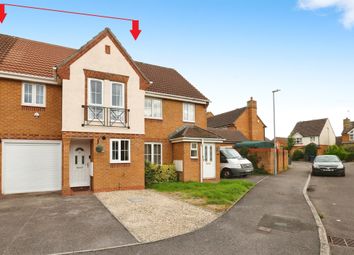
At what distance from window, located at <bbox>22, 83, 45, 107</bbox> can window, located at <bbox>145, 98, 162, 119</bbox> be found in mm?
5659

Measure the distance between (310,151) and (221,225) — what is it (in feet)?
145

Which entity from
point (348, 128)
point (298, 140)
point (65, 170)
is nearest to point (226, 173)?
point (65, 170)

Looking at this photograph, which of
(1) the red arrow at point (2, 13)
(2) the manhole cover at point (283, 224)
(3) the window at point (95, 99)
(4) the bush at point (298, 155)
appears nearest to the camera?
(2) the manhole cover at point (283, 224)

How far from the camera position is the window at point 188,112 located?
17597 millimetres

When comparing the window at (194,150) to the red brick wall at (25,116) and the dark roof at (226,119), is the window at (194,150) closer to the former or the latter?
the red brick wall at (25,116)

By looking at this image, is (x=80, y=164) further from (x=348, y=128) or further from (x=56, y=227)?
(x=348, y=128)

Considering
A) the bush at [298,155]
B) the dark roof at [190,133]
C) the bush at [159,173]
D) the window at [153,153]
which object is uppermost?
the dark roof at [190,133]

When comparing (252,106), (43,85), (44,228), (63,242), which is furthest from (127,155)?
(252,106)

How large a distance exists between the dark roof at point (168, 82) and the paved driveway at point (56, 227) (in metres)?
9.02

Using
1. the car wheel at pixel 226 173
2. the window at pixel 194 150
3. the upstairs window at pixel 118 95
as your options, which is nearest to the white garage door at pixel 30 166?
the upstairs window at pixel 118 95

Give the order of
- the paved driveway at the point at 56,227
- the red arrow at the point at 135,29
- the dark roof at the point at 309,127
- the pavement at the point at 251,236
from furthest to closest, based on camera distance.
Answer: the dark roof at the point at 309,127 → the red arrow at the point at 135,29 → the paved driveway at the point at 56,227 → the pavement at the point at 251,236

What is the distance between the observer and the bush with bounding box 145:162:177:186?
46.9ft

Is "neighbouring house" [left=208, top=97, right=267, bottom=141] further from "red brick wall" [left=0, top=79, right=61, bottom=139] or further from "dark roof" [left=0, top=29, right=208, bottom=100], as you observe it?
"red brick wall" [left=0, top=79, right=61, bottom=139]

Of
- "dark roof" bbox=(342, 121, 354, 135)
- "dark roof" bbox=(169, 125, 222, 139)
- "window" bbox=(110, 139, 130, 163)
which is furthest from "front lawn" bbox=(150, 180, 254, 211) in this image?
"dark roof" bbox=(342, 121, 354, 135)
